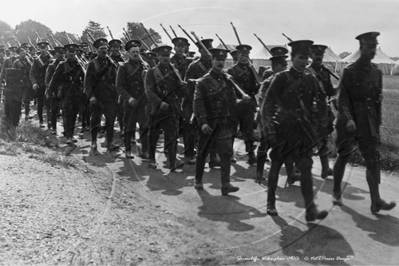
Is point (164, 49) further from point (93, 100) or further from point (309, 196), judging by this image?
point (309, 196)

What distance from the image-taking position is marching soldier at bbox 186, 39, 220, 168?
7637 millimetres

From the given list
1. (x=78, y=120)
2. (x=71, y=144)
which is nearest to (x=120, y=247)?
(x=71, y=144)

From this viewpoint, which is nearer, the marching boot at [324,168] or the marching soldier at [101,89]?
the marching boot at [324,168]

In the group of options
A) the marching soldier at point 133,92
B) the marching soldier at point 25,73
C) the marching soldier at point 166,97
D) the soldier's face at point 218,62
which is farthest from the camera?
the marching soldier at point 25,73

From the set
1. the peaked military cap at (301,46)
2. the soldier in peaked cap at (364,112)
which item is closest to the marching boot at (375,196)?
the soldier in peaked cap at (364,112)

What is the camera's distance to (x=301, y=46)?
14.9 ft

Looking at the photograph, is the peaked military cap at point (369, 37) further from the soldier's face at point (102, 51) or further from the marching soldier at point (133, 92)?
the soldier's face at point (102, 51)

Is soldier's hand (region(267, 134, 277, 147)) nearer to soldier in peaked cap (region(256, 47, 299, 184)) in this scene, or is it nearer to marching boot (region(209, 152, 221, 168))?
soldier in peaked cap (region(256, 47, 299, 184))

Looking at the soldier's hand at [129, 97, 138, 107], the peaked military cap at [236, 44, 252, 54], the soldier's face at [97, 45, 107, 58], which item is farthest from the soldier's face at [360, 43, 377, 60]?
the soldier's face at [97, 45, 107, 58]

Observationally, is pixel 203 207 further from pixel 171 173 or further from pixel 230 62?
pixel 230 62

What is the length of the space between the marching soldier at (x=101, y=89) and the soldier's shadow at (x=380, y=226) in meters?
5.50

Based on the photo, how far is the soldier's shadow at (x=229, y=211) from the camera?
4.61m

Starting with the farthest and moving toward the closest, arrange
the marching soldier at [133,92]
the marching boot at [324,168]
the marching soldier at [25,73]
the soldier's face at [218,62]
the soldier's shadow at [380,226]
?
the marching soldier at [25,73]
the marching soldier at [133,92]
the soldier's face at [218,62]
the marching boot at [324,168]
the soldier's shadow at [380,226]

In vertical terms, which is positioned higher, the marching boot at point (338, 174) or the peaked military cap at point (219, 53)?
the peaked military cap at point (219, 53)
